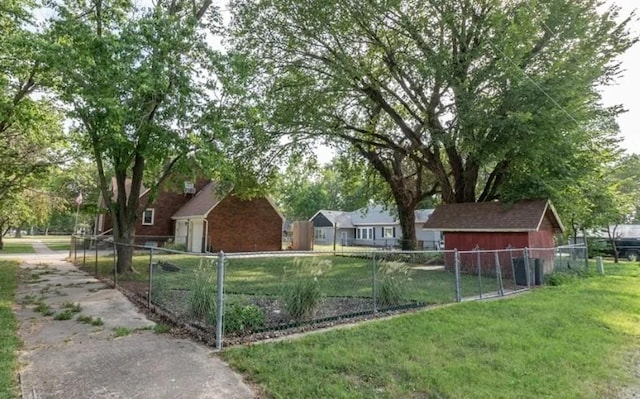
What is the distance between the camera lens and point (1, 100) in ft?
38.3

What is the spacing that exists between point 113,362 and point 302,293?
2907 mm

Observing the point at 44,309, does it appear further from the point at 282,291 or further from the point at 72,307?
the point at 282,291

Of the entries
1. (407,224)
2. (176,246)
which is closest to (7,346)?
(407,224)

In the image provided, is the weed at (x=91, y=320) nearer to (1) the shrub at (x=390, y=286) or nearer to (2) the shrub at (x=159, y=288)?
(2) the shrub at (x=159, y=288)

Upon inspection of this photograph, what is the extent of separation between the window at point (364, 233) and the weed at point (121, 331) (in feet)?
127

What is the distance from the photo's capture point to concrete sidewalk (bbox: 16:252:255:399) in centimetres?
396

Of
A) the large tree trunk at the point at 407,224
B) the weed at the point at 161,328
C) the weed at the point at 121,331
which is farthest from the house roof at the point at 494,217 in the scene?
the weed at the point at 121,331

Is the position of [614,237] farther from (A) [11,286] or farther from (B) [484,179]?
(A) [11,286]

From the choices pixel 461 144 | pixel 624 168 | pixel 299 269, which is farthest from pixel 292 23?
pixel 624 168

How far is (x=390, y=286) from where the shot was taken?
26.9 ft

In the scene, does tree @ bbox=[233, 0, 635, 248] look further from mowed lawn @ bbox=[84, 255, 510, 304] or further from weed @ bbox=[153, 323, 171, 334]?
weed @ bbox=[153, 323, 171, 334]

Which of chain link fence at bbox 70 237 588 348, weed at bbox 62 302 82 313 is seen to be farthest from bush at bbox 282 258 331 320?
weed at bbox 62 302 82 313

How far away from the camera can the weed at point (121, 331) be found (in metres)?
5.92

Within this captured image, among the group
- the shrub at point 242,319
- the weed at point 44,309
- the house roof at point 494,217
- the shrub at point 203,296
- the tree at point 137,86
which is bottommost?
the weed at point 44,309
